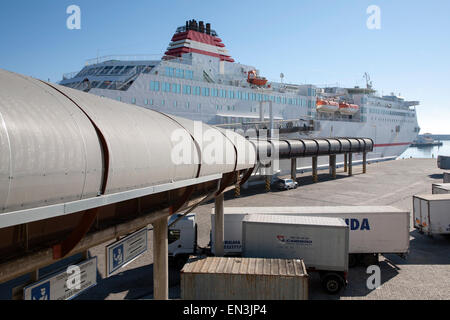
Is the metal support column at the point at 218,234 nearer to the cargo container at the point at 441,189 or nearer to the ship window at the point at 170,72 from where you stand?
the cargo container at the point at 441,189

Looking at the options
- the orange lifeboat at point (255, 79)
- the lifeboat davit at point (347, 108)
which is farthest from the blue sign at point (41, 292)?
the lifeboat davit at point (347, 108)

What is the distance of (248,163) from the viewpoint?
491 inches

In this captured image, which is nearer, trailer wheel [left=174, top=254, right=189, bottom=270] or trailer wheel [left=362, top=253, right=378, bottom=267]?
trailer wheel [left=174, top=254, right=189, bottom=270]

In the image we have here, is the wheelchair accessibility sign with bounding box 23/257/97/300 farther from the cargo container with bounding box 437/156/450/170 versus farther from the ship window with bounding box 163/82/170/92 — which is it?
the cargo container with bounding box 437/156/450/170

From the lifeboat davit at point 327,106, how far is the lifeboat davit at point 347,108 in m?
1.54

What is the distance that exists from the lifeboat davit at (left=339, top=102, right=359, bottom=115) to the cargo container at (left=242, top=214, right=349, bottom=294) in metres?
49.9

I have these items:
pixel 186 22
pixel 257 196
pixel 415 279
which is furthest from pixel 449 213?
pixel 186 22

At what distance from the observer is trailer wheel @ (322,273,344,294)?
1270 cm

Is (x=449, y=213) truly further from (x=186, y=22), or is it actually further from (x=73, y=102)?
(x=186, y=22)

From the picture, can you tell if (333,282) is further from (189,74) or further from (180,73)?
(189,74)

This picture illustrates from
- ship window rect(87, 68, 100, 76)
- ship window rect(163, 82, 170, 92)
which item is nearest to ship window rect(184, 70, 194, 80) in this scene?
ship window rect(163, 82, 170, 92)

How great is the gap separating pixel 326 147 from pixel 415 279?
2703 cm

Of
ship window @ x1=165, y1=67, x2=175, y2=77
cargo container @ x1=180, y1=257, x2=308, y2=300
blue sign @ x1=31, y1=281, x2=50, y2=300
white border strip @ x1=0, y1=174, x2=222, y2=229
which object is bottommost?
cargo container @ x1=180, y1=257, x2=308, y2=300

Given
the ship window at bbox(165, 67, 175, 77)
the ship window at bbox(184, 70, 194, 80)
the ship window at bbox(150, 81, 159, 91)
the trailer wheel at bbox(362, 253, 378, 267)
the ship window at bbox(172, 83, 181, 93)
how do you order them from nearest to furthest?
the trailer wheel at bbox(362, 253, 378, 267) < the ship window at bbox(150, 81, 159, 91) < the ship window at bbox(172, 83, 181, 93) < the ship window at bbox(165, 67, 175, 77) < the ship window at bbox(184, 70, 194, 80)
